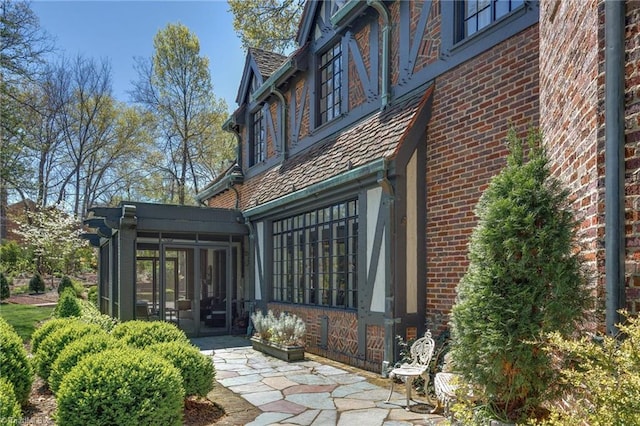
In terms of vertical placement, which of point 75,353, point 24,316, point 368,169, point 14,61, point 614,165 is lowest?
point 24,316

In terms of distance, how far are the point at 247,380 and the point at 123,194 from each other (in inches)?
1018

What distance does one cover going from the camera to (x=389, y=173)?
6434 mm

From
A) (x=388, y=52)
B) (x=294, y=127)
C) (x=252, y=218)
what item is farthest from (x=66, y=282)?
(x=388, y=52)

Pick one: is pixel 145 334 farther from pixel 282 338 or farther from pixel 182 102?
pixel 182 102

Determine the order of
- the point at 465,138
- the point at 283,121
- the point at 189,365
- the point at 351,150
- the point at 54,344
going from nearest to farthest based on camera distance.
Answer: the point at 189,365 → the point at 54,344 → the point at 465,138 → the point at 351,150 → the point at 283,121

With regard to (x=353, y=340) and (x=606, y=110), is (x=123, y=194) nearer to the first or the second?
(x=353, y=340)

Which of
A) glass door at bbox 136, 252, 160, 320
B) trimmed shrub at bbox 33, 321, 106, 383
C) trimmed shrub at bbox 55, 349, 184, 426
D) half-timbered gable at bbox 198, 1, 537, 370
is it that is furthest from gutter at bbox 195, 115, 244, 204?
trimmed shrub at bbox 55, 349, 184, 426

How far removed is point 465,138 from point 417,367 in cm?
316

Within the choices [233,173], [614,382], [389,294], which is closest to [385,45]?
[389,294]

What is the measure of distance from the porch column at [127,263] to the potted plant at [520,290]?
8.47 metres

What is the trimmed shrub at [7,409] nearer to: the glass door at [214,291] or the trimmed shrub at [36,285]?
the glass door at [214,291]

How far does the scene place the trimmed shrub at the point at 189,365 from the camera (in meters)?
4.94

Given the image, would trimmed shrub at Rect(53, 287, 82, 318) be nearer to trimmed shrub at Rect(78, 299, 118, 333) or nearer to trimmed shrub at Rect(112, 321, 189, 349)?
trimmed shrub at Rect(78, 299, 118, 333)

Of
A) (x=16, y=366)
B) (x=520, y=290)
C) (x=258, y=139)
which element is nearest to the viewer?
(x=520, y=290)
